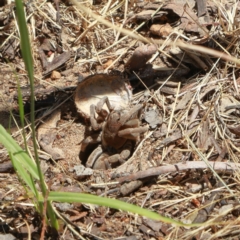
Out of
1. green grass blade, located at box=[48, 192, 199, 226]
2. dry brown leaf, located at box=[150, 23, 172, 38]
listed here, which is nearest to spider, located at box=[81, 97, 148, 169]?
dry brown leaf, located at box=[150, 23, 172, 38]

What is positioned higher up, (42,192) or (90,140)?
(42,192)

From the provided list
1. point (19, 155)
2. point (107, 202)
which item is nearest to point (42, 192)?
point (19, 155)

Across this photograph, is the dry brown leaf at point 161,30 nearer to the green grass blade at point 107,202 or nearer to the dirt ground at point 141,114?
the dirt ground at point 141,114

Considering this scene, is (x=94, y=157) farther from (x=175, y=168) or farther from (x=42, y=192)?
(x=42, y=192)

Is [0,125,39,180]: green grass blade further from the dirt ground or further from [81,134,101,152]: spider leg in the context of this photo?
[81,134,101,152]: spider leg

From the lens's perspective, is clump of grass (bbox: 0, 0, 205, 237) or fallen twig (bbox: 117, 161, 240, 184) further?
fallen twig (bbox: 117, 161, 240, 184)

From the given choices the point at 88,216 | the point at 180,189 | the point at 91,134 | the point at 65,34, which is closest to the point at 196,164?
the point at 180,189

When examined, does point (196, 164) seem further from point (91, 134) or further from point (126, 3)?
point (126, 3)

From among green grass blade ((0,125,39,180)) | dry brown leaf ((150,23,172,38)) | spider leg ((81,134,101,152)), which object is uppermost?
green grass blade ((0,125,39,180))

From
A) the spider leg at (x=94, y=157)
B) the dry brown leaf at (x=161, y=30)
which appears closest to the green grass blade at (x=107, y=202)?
the spider leg at (x=94, y=157)
